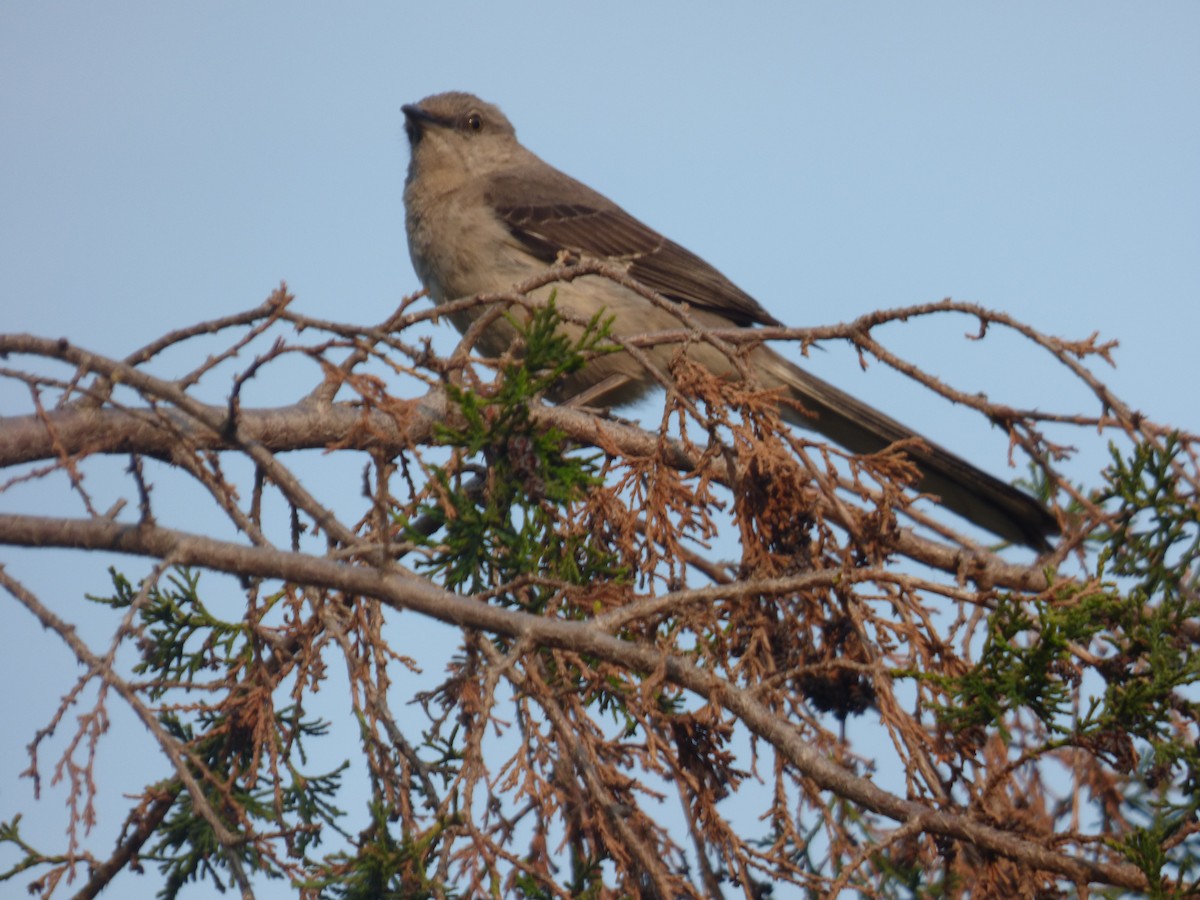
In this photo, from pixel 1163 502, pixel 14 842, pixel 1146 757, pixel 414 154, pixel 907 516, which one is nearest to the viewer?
pixel 14 842

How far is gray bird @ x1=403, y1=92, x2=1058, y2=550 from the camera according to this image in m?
5.82

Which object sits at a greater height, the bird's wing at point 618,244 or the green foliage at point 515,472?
the bird's wing at point 618,244

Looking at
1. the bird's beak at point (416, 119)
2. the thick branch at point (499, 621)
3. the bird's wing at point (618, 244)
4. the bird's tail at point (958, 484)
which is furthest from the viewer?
the bird's beak at point (416, 119)

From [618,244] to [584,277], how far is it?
0.75 m

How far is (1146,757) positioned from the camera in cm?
445

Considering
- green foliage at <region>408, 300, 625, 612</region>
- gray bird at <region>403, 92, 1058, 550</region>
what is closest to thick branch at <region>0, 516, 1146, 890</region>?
green foliage at <region>408, 300, 625, 612</region>

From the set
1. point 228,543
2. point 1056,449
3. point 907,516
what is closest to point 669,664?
point 228,543

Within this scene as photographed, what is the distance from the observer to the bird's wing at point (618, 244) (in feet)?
23.5

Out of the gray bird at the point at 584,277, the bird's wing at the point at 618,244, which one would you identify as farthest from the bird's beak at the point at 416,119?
the bird's wing at the point at 618,244

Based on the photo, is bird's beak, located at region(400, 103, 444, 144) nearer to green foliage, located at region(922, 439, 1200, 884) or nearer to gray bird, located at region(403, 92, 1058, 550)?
gray bird, located at region(403, 92, 1058, 550)

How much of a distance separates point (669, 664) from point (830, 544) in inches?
39.6

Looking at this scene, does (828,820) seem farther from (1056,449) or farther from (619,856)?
(1056,449)

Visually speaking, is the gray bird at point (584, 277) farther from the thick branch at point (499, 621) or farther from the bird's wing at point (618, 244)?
the thick branch at point (499, 621)

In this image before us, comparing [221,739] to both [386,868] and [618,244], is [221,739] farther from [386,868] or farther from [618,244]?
[618,244]
